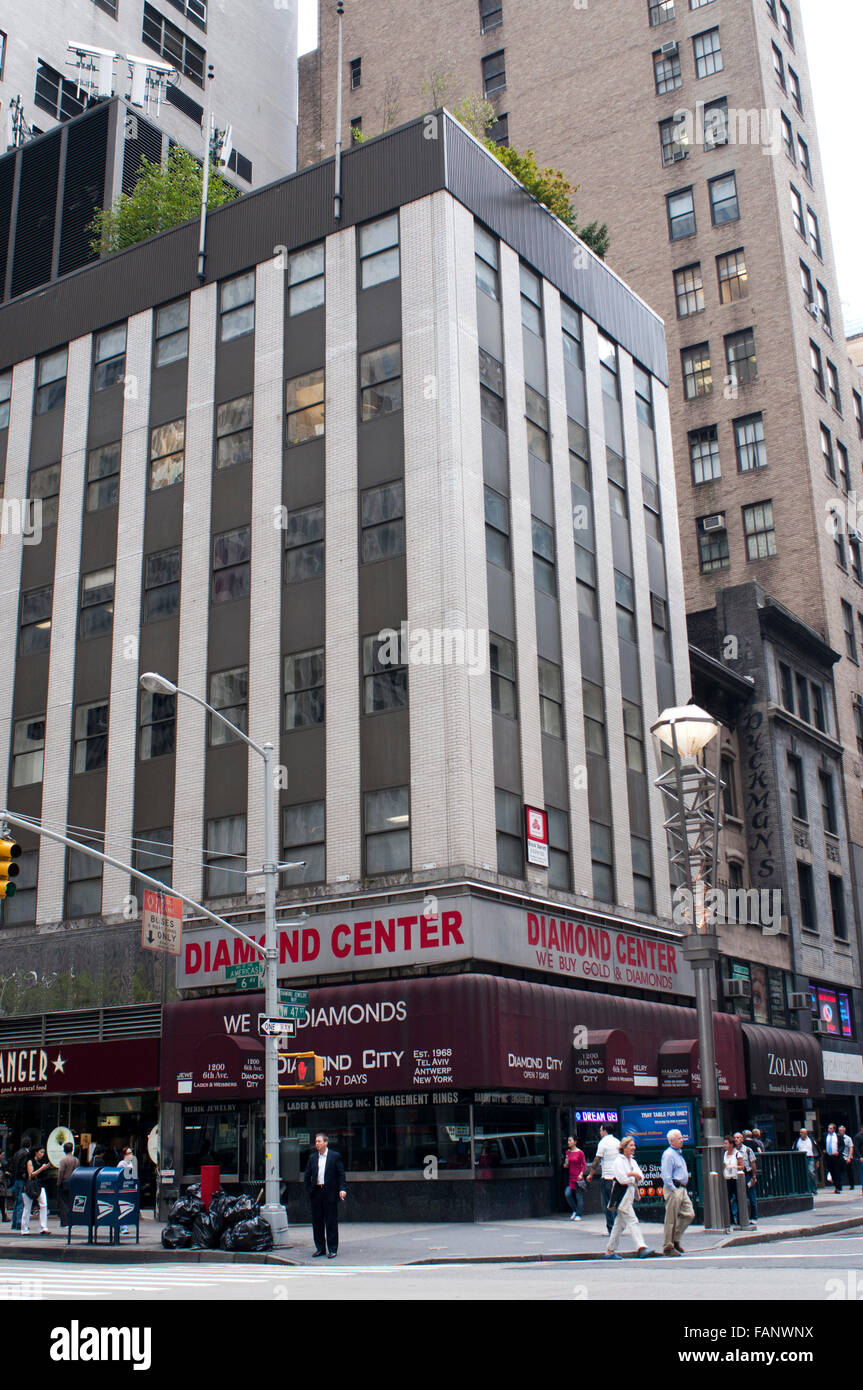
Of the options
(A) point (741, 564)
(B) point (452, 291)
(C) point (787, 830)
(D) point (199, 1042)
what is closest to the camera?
(D) point (199, 1042)

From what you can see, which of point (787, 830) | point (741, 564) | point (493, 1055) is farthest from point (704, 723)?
point (741, 564)

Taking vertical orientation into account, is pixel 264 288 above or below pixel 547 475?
above

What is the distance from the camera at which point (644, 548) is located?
39.2 meters

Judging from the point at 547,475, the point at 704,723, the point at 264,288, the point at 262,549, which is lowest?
the point at 704,723

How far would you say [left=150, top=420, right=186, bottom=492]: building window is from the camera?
3538cm

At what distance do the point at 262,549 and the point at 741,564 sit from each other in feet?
83.6

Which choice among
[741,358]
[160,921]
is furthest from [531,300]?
[741,358]

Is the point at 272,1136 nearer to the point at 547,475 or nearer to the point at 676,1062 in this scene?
the point at 676,1062

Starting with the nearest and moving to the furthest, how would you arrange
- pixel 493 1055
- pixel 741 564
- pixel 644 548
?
pixel 493 1055, pixel 644 548, pixel 741 564

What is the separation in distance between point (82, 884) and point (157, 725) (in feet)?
15.2

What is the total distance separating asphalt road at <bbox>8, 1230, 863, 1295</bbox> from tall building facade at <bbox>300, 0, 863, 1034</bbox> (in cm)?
3113

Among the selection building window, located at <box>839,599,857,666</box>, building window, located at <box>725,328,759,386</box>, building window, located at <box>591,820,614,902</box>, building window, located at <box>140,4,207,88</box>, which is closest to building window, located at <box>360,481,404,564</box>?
building window, located at <box>591,820,614,902</box>

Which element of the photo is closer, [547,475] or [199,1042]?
[199,1042]

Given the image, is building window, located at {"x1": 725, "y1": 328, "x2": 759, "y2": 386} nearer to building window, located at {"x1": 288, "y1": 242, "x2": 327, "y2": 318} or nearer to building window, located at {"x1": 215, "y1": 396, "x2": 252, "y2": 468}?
building window, located at {"x1": 288, "y1": 242, "x2": 327, "y2": 318}
